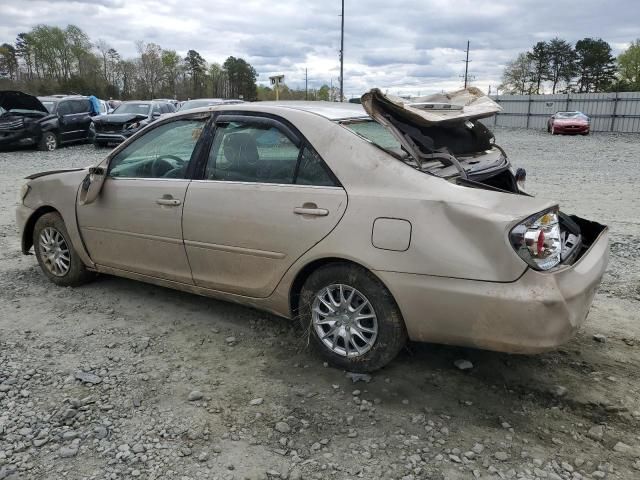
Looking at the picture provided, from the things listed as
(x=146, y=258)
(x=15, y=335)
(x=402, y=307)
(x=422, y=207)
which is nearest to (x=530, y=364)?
(x=402, y=307)

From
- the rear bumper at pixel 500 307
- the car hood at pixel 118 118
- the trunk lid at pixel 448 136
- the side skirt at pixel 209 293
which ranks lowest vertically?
the side skirt at pixel 209 293

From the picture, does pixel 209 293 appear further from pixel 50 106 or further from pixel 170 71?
pixel 170 71

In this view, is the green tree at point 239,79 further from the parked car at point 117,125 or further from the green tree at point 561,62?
the parked car at point 117,125

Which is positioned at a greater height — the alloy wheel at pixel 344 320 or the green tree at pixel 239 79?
the green tree at pixel 239 79

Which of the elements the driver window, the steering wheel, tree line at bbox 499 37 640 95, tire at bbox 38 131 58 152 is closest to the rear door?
the driver window

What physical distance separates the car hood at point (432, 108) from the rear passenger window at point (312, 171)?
16.8 inches

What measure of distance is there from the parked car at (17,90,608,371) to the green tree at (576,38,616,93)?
223 feet

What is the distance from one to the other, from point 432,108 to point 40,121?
17367mm

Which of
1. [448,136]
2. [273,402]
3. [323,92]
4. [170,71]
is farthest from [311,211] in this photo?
[170,71]

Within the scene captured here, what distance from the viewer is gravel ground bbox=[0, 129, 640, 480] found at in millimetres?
2605

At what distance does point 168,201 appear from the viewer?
395 centimetres

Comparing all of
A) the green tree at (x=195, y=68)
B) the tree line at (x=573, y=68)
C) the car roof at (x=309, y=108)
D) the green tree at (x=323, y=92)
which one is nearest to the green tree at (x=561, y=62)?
the tree line at (x=573, y=68)

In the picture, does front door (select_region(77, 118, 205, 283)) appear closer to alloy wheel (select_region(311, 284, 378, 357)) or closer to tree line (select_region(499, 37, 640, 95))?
alloy wheel (select_region(311, 284, 378, 357))

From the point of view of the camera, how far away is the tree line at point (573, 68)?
2454 inches
